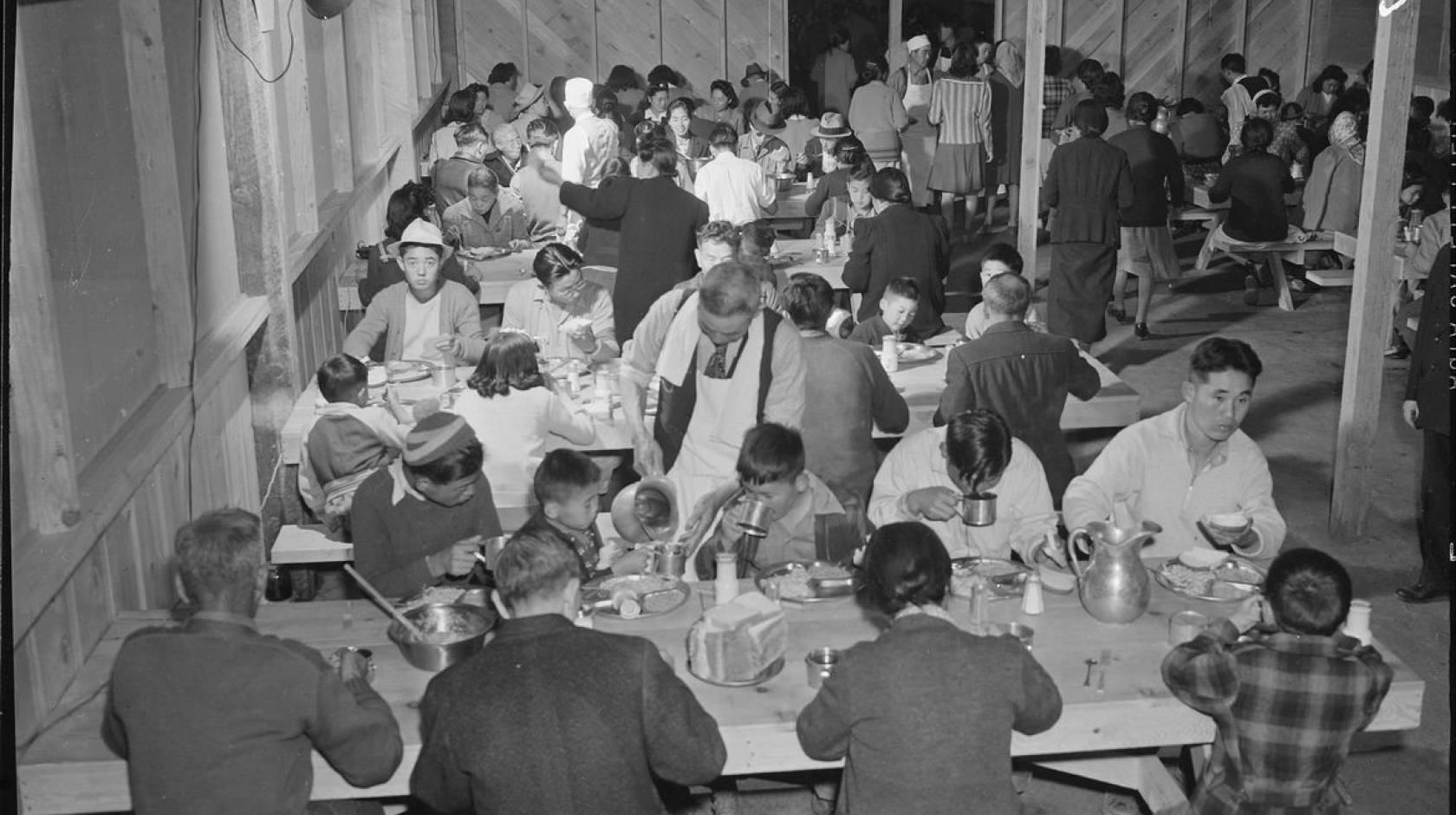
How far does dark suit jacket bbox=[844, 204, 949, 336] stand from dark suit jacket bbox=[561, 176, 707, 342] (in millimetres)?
931

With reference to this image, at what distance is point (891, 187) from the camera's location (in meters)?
8.05

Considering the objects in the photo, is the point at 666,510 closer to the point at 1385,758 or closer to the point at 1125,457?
the point at 1125,457

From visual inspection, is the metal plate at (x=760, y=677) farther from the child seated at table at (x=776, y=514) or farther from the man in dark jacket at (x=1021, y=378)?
the man in dark jacket at (x=1021, y=378)

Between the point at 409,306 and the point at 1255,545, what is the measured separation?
4.19 m

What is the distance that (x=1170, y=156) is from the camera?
10359 millimetres

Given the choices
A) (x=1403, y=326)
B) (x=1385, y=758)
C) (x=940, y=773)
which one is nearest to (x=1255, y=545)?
(x=1385, y=758)

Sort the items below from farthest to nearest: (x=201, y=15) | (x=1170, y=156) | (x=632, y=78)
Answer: (x=632, y=78) → (x=1170, y=156) → (x=201, y=15)

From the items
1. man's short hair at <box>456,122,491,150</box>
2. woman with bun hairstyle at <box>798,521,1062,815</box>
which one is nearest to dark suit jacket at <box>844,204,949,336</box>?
man's short hair at <box>456,122,491,150</box>

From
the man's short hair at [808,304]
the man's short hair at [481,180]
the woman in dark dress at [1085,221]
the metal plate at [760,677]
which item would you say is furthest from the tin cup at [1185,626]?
the man's short hair at [481,180]

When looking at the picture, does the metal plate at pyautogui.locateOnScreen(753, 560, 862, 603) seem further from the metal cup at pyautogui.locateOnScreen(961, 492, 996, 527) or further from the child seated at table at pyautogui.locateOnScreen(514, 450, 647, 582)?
the child seated at table at pyautogui.locateOnScreen(514, 450, 647, 582)

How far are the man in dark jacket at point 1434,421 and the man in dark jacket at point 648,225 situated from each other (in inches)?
140

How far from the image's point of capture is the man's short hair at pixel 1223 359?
475 cm

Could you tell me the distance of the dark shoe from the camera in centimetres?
627

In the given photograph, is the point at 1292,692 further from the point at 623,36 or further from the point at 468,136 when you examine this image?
the point at 623,36
